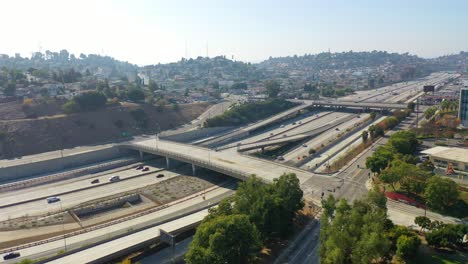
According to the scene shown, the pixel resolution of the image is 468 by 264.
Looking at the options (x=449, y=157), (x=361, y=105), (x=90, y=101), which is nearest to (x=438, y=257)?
(x=449, y=157)

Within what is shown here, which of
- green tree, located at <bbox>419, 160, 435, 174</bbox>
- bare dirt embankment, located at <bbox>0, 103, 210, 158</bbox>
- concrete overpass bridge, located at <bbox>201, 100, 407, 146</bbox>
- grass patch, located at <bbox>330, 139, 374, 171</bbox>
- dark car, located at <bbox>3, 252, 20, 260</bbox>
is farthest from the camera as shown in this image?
concrete overpass bridge, located at <bbox>201, 100, 407, 146</bbox>

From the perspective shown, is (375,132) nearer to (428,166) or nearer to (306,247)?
(428,166)

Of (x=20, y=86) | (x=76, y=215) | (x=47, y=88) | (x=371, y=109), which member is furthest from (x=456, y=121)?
(x=20, y=86)

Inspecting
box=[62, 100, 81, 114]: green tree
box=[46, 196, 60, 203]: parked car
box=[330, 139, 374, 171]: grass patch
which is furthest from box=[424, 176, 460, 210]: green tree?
box=[62, 100, 81, 114]: green tree

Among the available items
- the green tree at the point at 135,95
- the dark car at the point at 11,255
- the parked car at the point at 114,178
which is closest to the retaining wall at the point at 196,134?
the parked car at the point at 114,178

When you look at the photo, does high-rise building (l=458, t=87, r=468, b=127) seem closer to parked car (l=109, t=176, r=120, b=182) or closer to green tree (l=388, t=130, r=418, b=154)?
green tree (l=388, t=130, r=418, b=154)

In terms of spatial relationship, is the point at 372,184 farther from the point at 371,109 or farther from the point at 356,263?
the point at 371,109
